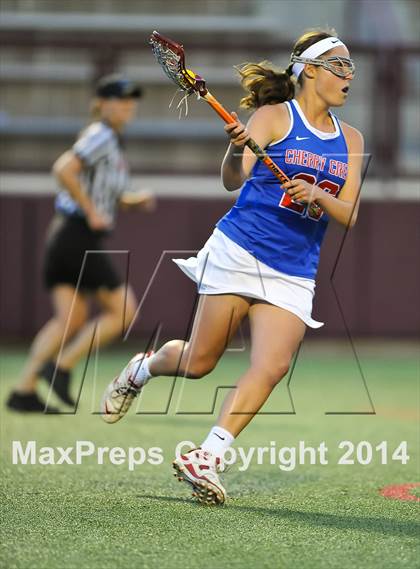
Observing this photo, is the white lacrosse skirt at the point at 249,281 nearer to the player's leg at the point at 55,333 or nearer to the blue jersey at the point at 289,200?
the blue jersey at the point at 289,200

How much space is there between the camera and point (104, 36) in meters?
15.3

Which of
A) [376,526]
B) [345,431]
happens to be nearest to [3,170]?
[345,431]

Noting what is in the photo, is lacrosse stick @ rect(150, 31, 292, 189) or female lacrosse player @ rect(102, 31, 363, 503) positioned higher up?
lacrosse stick @ rect(150, 31, 292, 189)

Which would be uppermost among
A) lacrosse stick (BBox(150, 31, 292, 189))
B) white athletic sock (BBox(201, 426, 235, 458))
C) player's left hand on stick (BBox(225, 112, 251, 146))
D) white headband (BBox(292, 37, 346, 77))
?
white headband (BBox(292, 37, 346, 77))

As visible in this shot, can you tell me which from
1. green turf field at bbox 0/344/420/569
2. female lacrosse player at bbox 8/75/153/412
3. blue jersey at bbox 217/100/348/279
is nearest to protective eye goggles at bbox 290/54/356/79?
blue jersey at bbox 217/100/348/279

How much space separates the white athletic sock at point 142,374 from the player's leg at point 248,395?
66 cm

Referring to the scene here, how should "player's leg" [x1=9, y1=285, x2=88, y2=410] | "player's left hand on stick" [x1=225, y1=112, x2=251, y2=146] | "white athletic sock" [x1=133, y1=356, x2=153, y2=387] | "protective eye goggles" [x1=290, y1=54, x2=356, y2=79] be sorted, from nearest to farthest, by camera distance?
"player's left hand on stick" [x1=225, y1=112, x2=251, y2=146]
"protective eye goggles" [x1=290, y1=54, x2=356, y2=79]
"white athletic sock" [x1=133, y1=356, x2=153, y2=387]
"player's leg" [x1=9, y1=285, x2=88, y2=410]

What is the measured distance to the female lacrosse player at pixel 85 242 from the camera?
8.02 metres

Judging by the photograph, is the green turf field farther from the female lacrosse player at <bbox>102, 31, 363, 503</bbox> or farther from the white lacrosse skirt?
the white lacrosse skirt

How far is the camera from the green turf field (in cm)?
403

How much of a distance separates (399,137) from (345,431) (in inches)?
Result: 216

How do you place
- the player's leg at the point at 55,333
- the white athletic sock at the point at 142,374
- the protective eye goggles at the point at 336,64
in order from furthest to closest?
the player's leg at the point at 55,333
the white athletic sock at the point at 142,374
the protective eye goggles at the point at 336,64

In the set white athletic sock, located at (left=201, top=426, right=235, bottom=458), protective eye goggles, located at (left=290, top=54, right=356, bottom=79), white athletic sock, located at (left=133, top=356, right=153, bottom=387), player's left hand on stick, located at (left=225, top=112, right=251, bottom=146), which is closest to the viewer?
player's left hand on stick, located at (left=225, top=112, right=251, bottom=146)

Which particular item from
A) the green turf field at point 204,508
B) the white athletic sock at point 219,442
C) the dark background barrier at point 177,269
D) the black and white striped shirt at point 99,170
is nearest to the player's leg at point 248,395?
the white athletic sock at point 219,442
